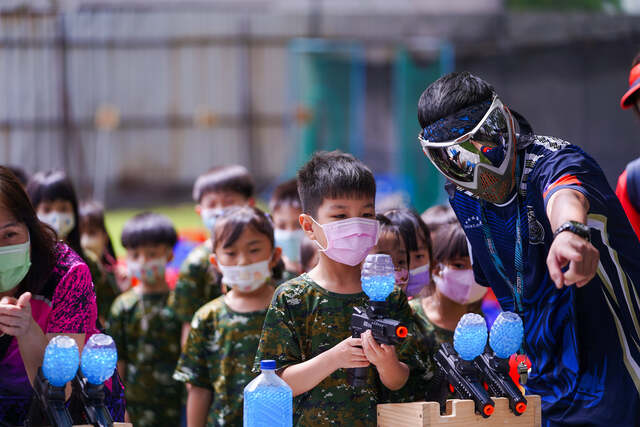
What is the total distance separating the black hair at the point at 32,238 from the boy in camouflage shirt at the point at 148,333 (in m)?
2.47

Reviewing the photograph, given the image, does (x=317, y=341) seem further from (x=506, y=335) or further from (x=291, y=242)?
(x=291, y=242)

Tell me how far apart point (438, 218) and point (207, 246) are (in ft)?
5.10

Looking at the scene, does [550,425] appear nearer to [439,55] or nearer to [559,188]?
[559,188]

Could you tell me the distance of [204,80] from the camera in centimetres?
2283

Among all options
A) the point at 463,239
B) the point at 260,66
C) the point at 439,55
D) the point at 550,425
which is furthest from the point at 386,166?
the point at 550,425

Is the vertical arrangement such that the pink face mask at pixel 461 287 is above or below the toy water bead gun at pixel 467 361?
below

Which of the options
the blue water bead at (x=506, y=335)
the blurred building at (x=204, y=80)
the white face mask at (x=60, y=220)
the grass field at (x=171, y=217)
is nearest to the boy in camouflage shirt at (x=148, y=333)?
the white face mask at (x=60, y=220)

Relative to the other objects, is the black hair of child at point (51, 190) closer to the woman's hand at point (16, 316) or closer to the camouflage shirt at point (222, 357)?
the camouflage shirt at point (222, 357)

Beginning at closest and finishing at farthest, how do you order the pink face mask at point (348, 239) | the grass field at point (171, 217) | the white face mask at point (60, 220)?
the pink face mask at point (348, 239) < the white face mask at point (60, 220) < the grass field at point (171, 217)

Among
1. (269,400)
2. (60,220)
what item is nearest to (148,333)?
(60,220)

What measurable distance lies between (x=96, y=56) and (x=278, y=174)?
5.81m

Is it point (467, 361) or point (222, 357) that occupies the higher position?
point (467, 361)

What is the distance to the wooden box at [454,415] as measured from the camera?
2721 mm

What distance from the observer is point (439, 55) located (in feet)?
55.9
